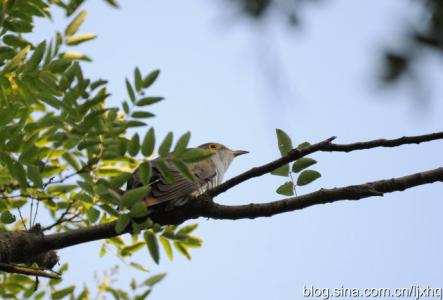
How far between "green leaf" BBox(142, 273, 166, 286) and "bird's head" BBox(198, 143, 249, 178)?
1678 millimetres

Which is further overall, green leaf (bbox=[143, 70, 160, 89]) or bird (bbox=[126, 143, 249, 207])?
bird (bbox=[126, 143, 249, 207])

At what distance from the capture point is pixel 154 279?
436cm

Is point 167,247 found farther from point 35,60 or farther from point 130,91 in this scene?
point 35,60

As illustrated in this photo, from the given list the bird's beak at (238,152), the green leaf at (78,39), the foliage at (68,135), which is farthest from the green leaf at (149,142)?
the bird's beak at (238,152)

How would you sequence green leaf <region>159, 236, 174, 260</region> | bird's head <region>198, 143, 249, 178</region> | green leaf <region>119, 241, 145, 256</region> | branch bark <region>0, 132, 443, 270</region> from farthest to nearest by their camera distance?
bird's head <region>198, 143, 249, 178</region>
green leaf <region>119, 241, 145, 256</region>
green leaf <region>159, 236, 174, 260</region>
branch bark <region>0, 132, 443, 270</region>

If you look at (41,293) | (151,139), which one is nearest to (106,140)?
(151,139)

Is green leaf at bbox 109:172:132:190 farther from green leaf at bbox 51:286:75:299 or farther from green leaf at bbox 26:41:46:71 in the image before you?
green leaf at bbox 51:286:75:299

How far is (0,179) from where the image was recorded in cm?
427

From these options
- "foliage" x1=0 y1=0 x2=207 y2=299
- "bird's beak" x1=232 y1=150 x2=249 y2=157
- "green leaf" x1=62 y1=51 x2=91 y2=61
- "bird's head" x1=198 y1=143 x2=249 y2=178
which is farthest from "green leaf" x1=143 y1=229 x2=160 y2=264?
"bird's beak" x1=232 y1=150 x2=249 y2=157

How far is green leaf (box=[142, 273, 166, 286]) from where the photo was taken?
171 inches

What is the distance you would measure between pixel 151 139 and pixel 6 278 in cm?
206

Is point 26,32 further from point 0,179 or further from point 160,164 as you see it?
point 160,164

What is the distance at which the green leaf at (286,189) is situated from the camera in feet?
12.7

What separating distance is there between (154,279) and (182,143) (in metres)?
1.12
